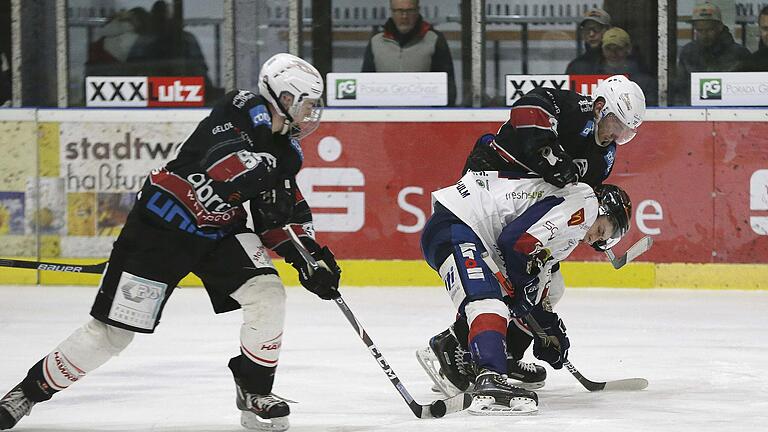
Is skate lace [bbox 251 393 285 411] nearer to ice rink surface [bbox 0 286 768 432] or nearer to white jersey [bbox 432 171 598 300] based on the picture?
ice rink surface [bbox 0 286 768 432]

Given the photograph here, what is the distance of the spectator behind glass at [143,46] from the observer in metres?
7.57

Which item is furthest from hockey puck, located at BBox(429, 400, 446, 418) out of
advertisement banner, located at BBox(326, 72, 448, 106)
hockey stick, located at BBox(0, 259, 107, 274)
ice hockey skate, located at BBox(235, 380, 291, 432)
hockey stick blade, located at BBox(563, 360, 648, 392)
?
advertisement banner, located at BBox(326, 72, 448, 106)

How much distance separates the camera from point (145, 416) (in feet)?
12.7

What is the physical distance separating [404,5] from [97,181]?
2.02 meters

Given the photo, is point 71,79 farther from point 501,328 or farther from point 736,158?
point 501,328

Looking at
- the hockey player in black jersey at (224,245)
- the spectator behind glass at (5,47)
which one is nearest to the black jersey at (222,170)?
the hockey player in black jersey at (224,245)

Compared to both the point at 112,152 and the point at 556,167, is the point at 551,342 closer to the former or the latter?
the point at 556,167

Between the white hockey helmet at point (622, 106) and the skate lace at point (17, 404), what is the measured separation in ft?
6.50

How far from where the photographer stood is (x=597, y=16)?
7.37 m

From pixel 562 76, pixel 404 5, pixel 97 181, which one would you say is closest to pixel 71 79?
pixel 97 181

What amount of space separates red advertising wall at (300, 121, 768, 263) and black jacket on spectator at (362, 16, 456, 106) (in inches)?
14.4

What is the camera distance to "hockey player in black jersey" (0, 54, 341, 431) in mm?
3514

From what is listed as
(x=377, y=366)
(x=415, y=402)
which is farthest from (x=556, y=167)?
(x=377, y=366)

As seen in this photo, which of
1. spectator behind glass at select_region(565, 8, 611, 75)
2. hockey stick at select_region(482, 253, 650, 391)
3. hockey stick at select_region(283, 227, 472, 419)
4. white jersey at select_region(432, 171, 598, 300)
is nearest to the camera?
hockey stick at select_region(283, 227, 472, 419)
